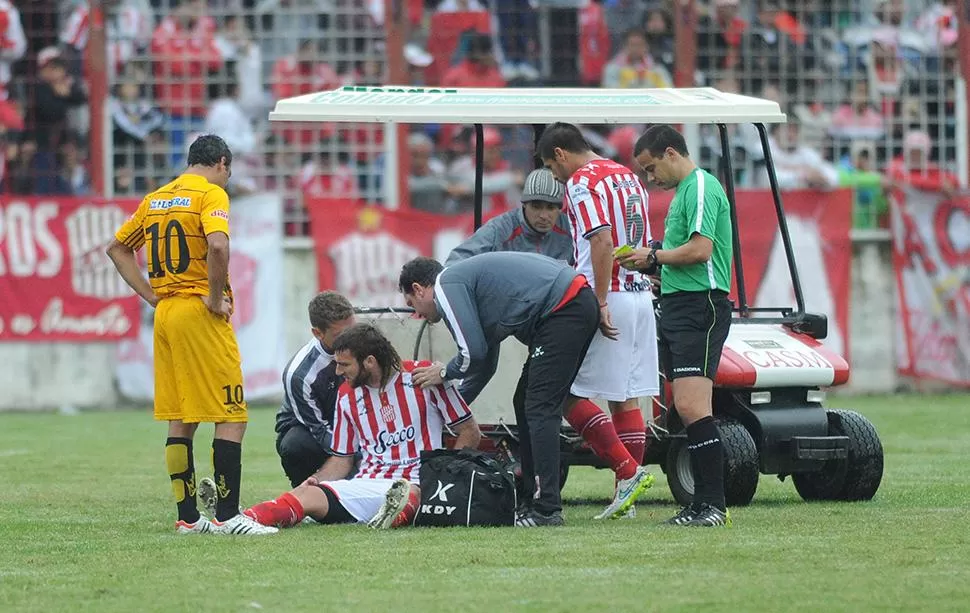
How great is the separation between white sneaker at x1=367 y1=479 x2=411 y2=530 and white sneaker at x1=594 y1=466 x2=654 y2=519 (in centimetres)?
112

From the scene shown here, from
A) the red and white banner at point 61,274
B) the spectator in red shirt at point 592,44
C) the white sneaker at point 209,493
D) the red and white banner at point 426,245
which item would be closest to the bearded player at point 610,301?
the white sneaker at point 209,493

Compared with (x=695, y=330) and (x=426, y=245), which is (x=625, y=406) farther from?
(x=426, y=245)

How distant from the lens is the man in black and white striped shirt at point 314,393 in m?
9.62

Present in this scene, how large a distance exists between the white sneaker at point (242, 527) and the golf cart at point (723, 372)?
77.6 inches

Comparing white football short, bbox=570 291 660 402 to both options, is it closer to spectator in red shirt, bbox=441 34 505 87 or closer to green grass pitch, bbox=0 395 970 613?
green grass pitch, bbox=0 395 970 613

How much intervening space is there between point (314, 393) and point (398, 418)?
0.73 metres

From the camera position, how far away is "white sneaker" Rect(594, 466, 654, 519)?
9203mm

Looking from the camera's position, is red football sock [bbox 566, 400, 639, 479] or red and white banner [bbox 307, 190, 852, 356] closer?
red football sock [bbox 566, 400, 639, 479]

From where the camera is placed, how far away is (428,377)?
355 inches

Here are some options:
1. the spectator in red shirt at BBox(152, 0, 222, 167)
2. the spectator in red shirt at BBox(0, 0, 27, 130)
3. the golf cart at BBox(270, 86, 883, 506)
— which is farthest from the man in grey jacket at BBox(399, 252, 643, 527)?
the spectator in red shirt at BBox(0, 0, 27, 130)

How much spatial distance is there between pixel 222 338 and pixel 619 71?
1229 centimetres

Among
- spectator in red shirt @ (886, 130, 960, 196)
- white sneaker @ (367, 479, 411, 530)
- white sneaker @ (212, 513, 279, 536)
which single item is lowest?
white sneaker @ (212, 513, 279, 536)

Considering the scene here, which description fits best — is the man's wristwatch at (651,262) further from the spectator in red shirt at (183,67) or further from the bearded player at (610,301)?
the spectator in red shirt at (183,67)

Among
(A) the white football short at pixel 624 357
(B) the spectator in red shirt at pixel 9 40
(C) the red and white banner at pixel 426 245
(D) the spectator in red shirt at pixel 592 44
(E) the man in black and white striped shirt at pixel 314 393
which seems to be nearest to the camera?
(A) the white football short at pixel 624 357
